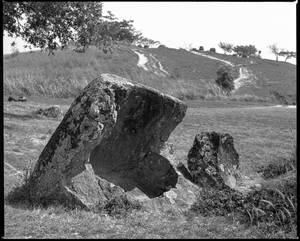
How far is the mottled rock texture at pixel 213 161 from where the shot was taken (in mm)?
10094

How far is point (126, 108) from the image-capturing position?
9781 millimetres

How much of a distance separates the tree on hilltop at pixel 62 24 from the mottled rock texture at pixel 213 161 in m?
9.31

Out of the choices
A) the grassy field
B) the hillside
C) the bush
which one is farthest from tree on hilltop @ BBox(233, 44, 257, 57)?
the grassy field

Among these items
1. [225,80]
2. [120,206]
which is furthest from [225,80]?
[120,206]

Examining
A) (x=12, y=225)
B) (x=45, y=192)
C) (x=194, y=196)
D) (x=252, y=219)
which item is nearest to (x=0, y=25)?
(x=12, y=225)

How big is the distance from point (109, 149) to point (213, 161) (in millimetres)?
2495

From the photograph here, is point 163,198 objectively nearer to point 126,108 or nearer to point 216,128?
point 126,108

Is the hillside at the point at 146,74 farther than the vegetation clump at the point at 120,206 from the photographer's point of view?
Yes

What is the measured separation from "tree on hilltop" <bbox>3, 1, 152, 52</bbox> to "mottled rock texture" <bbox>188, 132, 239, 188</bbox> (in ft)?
30.5

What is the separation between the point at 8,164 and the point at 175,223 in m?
5.52

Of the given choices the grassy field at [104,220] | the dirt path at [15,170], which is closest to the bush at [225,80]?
the grassy field at [104,220]

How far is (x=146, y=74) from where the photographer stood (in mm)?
63500

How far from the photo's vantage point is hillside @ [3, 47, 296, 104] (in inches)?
1645

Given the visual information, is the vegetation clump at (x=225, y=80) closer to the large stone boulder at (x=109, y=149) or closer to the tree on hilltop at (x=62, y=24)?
the tree on hilltop at (x=62, y=24)
